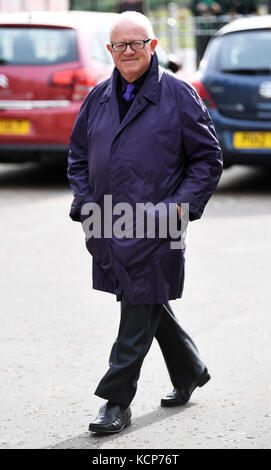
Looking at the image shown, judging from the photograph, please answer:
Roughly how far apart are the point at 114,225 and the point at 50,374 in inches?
45.6

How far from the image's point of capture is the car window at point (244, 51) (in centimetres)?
1068

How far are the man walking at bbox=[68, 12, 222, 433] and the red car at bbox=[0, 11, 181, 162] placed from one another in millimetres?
6365

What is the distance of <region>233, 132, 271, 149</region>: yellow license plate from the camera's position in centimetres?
1044

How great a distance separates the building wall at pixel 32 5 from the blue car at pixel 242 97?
478 inches

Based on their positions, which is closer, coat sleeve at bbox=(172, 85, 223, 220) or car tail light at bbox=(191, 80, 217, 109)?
coat sleeve at bbox=(172, 85, 223, 220)

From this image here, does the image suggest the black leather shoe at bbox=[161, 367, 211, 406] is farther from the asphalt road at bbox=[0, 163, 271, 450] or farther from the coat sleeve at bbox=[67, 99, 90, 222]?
the coat sleeve at bbox=[67, 99, 90, 222]

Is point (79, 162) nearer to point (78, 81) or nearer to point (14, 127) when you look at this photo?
point (78, 81)

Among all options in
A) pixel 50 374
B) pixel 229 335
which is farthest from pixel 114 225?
pixel 229 335

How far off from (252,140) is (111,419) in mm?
6473

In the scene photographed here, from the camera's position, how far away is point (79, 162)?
450 centimetres

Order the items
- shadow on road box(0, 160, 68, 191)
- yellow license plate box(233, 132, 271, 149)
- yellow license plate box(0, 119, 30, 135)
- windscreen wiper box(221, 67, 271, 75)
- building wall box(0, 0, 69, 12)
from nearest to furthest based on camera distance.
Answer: yellow license plate box(233, 132, 271, 149) → windscreen wiper box(221, 67, 271, 75) → yellow license plate box(0, 119, 30, 135) → shadow on road box(0, 160, 68, 191) → building wall box(0, 0, 69, 12)

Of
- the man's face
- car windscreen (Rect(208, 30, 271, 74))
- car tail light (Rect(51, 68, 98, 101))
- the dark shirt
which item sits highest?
the man's face

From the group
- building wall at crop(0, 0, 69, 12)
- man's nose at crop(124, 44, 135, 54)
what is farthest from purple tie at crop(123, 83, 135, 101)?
building wall at crop(0, 0, 69, 12)
